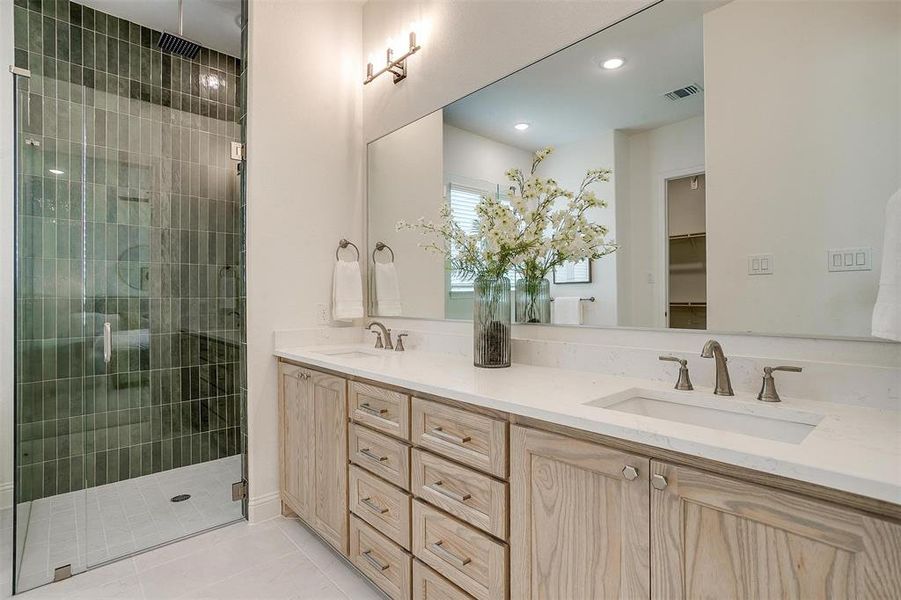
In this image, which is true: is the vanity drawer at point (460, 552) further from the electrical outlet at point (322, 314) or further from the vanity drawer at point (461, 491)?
the electrical outlet at point (322, 314)

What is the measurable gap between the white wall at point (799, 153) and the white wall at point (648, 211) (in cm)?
9

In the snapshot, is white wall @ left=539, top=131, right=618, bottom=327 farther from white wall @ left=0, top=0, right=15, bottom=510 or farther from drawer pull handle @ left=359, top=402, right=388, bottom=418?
white wall @ left=0, top=0, right=15, bottom=510

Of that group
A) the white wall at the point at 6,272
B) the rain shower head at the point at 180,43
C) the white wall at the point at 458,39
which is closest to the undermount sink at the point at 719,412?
the white wall at the point at 458,39

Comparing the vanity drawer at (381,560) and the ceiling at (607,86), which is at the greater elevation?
the ceiling at (607,86)

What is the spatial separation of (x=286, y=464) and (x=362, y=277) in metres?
1.08

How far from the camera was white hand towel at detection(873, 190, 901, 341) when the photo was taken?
969 millimetres

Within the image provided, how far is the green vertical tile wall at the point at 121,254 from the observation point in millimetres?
2047

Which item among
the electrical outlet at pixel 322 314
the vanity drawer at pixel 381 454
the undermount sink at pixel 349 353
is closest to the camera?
the vanity drawer at pixel 381 454

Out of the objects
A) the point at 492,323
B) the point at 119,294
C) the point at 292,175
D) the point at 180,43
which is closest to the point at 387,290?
the point at 292,175

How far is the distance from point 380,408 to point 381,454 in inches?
6.3

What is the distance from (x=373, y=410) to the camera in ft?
5.43

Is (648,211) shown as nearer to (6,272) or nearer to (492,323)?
(492,323)

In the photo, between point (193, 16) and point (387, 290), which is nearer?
Answer: point (387, 290)

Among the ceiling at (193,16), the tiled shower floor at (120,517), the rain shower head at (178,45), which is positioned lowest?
the tiled shower floor at (120,517)
